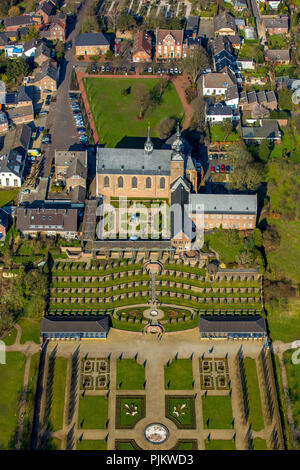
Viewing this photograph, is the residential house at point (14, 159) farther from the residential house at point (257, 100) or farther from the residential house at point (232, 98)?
the residential house at point (257, 100)

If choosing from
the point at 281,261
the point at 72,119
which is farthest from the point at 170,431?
the point at 72,119

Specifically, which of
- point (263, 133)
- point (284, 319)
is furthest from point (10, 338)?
point (263, 133)

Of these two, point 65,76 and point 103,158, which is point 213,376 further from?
point 65,76

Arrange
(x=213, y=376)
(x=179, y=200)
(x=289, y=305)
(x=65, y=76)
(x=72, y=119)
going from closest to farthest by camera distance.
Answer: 1. (x=213, y=376)
2. (x=289, y=305)
3. (x=179, y=200)
4. (x=72, y=119)
5. (x=65, y=76)

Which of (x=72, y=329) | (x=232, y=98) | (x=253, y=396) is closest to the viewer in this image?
(x=253, y=396)

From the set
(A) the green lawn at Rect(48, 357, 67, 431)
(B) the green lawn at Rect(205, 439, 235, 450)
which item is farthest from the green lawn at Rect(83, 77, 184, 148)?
(B) the green lawn at Rect(205, 439, 235, 450)

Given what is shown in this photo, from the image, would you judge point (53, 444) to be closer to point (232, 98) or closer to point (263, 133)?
point (263, 133)
